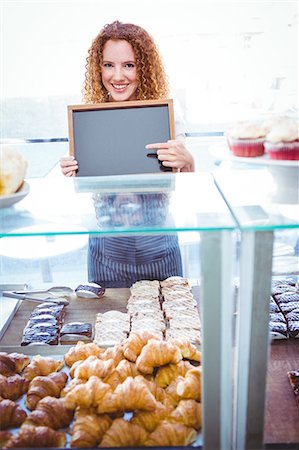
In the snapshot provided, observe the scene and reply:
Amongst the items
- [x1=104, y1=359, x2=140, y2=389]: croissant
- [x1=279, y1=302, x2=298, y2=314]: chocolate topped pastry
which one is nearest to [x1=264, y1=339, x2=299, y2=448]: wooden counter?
[x1=279, y1=302, x2=298, y2=314]: chocolate topped pastry

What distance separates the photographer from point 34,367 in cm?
177

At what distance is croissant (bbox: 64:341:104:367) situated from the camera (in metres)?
1.81

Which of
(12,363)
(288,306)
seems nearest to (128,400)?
(12,363)

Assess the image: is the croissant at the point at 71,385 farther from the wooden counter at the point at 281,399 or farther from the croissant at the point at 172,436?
the wooden counter at the point at 281,399

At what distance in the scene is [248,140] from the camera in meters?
1.45

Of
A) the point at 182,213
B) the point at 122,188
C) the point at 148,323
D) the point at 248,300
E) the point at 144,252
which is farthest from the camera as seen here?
the point at 144,252

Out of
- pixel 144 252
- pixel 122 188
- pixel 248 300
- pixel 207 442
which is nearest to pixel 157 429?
pixel 207 442

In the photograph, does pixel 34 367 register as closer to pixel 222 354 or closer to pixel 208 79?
pixel 222 354

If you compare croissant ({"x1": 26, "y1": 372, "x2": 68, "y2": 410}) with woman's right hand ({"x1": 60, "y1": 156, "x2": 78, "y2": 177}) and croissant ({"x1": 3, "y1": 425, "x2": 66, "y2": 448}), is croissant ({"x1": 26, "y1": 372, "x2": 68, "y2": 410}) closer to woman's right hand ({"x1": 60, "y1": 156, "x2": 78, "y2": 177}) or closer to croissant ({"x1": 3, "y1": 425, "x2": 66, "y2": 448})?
croissant ({"x1": 3, "y1": 425, "x2": 66, "y2": 448})

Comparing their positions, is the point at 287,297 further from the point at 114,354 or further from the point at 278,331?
the point at 114,354

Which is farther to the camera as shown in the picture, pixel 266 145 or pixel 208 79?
pixel 208 79

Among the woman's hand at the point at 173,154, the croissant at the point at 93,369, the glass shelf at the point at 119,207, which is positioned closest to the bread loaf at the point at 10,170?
the glass shelf at the point at 119,207

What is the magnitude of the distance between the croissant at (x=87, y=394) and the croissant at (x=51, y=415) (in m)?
0.02

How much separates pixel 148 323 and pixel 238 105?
4712 mm
